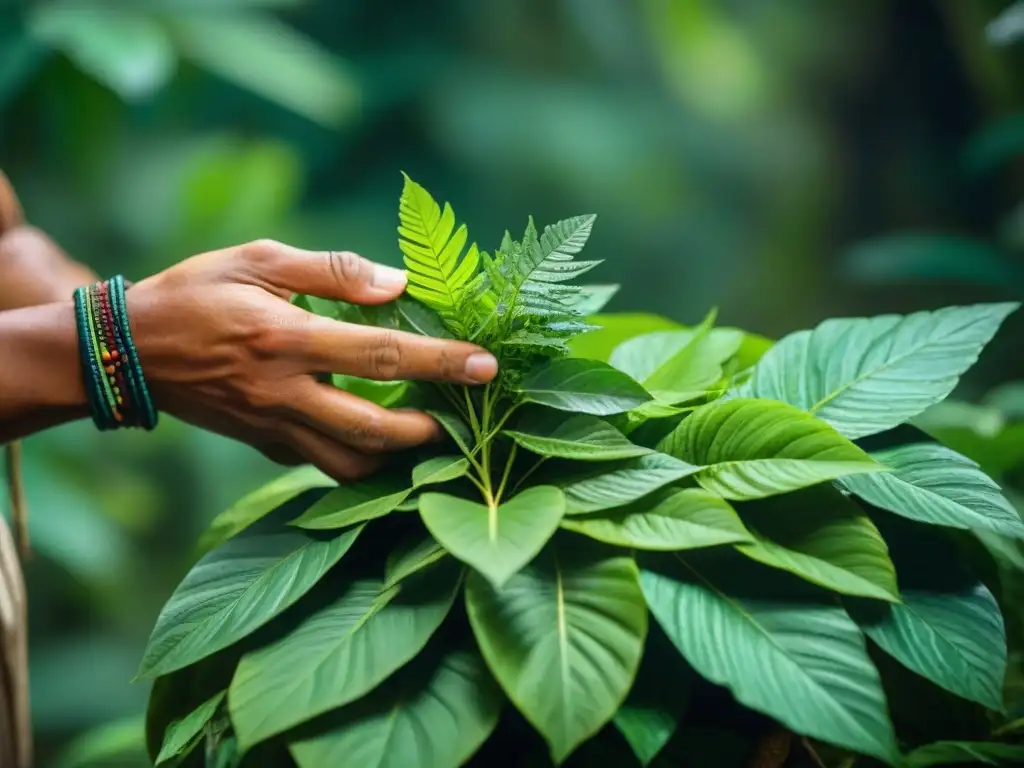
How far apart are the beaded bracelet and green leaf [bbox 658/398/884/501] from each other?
1.28 ft

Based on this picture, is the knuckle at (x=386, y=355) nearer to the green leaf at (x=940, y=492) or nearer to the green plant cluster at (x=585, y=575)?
the green plant cluster at (x=585, y=575)

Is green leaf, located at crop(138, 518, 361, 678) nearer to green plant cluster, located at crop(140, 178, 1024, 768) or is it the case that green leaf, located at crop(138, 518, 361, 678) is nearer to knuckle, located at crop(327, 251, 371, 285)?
green plant cluster, located at crop(140, 178, 1024, 768)

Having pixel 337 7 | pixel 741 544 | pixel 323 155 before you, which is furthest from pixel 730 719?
pixel 337 7

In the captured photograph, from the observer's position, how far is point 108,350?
688 millimetres

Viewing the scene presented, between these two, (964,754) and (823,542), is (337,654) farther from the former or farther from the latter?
(964,754)

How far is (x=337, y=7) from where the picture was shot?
7.75ft

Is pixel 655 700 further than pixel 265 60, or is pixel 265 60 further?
pixel 265 60

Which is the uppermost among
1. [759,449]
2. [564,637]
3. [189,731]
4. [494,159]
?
[494,159]

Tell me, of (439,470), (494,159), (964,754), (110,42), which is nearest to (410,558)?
(439,470)

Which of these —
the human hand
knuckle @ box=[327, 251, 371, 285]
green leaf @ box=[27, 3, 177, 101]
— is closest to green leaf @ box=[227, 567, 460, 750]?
the human hand

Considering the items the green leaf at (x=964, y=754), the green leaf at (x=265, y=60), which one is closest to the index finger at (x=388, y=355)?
the green leaf at (x=964, y=754)

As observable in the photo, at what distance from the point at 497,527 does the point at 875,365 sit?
1.14 ft

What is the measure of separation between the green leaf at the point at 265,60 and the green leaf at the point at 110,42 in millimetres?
74

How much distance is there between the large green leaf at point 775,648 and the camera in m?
0.50
